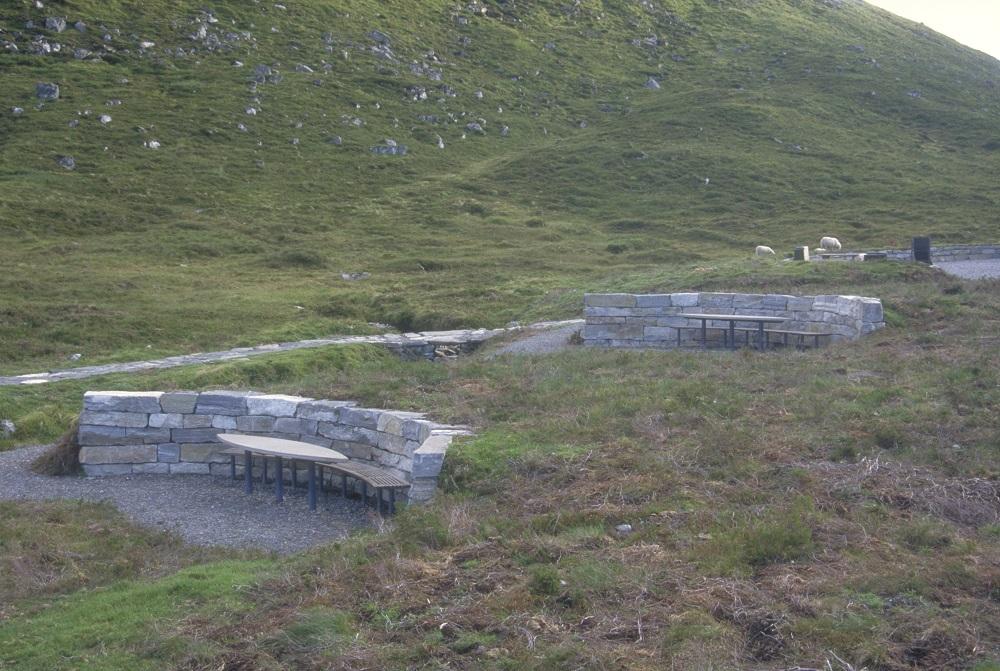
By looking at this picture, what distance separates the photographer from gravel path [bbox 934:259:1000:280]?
2525 cm

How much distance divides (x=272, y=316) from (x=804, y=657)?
65.3 feet

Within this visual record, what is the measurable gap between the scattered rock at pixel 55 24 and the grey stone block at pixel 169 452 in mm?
44727

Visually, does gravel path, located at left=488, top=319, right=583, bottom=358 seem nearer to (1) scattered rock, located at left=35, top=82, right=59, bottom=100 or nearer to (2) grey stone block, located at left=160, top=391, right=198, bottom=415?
(2) grey stone block, located at left=160, top=391, right=198, bottom=415

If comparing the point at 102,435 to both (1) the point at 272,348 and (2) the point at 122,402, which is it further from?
(1) the point at 272,348

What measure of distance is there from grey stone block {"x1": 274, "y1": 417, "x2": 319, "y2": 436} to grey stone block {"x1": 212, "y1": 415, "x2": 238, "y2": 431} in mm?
537

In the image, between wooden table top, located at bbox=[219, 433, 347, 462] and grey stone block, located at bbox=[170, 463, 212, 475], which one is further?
grey stone block, located at bbox=[170, 463, 212, 475]

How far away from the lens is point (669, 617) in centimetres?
595

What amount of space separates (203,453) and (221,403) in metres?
0.61

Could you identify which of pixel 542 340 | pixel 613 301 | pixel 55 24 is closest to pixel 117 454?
pixel 542 340

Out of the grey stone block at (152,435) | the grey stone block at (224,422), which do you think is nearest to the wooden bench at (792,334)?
the grey stone block at (224,422)

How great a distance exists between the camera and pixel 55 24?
166 ft

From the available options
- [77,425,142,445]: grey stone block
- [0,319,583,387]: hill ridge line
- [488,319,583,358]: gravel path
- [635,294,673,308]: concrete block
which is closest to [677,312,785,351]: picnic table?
[635,294,673,308]: concrete block

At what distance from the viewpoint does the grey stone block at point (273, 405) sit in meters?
12.0

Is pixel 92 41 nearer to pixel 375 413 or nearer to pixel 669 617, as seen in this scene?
pixel 375 413
